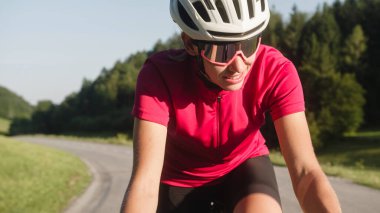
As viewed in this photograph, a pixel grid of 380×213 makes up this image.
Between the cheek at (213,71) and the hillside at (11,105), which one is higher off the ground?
the cheek at (213,71)

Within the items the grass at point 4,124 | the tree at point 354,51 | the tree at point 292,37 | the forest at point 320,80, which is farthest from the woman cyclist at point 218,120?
the grass at point 4,124

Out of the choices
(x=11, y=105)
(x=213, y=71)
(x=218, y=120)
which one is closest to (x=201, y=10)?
(x=213, y=71)

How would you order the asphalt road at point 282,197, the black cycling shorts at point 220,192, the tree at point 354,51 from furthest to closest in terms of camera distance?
1. the tree at point 354,51
2. the asphalt road at point 282,197
3. the black cycling shorts at point 220,192

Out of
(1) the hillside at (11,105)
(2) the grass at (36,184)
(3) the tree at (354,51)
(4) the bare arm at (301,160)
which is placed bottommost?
(1) the hillside at (11,105)

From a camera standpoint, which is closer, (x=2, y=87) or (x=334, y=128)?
(x=334, y=128)

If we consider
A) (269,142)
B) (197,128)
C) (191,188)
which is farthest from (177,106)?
(269,142)

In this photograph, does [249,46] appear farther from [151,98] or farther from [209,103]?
[151,98]

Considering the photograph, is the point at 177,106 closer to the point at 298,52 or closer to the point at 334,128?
the point at 334,128

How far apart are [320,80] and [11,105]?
99.2 meters

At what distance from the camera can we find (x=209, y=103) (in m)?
2.83

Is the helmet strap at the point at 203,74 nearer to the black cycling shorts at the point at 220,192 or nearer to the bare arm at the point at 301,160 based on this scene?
the bare arm at the point at 301,160

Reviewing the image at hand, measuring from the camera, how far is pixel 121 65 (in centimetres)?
11394

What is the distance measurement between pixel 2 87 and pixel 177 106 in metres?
154

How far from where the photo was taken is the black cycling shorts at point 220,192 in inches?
116
